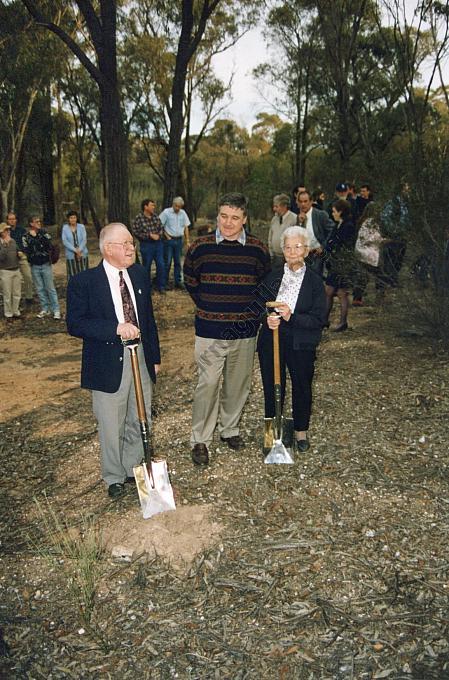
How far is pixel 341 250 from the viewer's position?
7691 millimetres

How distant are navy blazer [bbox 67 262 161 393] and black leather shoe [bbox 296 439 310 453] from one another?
5.70ft

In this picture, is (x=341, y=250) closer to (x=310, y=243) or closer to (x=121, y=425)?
(x=310, y=243)

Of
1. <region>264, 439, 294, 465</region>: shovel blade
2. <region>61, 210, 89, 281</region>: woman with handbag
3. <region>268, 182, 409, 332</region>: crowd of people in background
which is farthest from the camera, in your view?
<region>61, 210, 89, 281</region>: woman with handbag

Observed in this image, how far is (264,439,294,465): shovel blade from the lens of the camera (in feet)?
14.6

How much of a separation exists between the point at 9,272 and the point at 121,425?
6.70 m

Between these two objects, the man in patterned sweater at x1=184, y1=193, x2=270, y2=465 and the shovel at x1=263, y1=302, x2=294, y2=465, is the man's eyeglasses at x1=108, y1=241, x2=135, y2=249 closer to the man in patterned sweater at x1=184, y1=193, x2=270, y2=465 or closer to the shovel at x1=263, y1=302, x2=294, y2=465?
the man in patterned sweater at x1=184, y1=193, x2=270, y2=465

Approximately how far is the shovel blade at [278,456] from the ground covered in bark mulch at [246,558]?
7 cm

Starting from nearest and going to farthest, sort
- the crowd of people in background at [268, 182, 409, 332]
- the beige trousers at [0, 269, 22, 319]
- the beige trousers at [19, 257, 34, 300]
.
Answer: the crowd of people in background at [268, 182, 409, 332], the beige trousers at [0, 269, 22, 319], the beige trousers at [19, 257, 34, 300]

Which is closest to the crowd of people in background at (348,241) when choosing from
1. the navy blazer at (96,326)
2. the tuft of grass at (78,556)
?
the navy blazer at (96,326)

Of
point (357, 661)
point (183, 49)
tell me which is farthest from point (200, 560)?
point (183, 49)

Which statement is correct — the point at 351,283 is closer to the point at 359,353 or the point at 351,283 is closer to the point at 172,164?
the point at 359,353

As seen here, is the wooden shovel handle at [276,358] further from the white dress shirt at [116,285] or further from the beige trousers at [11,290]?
the beige trousers at [11,290]

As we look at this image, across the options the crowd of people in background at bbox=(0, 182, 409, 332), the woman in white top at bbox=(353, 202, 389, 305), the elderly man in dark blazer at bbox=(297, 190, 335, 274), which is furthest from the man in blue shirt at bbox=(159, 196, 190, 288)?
the woman in white top at bbox=(353, 202, 389, 305)

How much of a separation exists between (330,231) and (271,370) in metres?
4.33
